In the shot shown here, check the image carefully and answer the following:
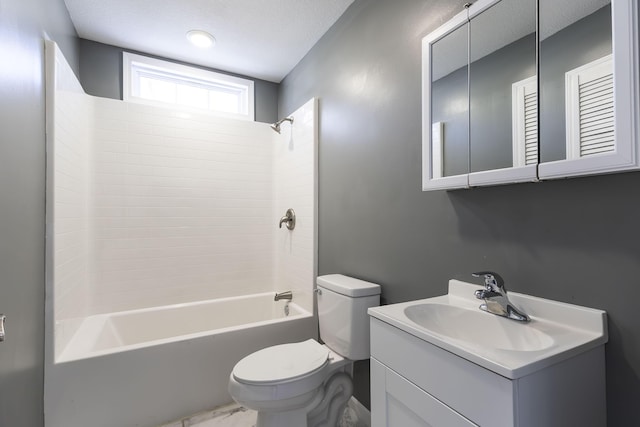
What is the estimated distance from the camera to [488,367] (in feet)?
2.27

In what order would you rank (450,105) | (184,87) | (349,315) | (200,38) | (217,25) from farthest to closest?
1. (184,87)
2. (200,38)
3. (217,25)
4. (349,315)
5. (450,105)

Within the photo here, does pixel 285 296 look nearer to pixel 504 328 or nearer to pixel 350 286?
pixel 350 286

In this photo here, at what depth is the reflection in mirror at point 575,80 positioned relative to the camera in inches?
30.4

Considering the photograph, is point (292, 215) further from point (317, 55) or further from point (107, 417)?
point (107, 417)

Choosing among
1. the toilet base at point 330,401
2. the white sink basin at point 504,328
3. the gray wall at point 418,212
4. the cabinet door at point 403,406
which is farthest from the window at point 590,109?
the toilet base at point 330,401

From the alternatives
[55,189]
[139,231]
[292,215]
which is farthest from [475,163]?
[139,231]

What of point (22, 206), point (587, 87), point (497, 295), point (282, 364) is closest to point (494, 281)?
point (497, 295)

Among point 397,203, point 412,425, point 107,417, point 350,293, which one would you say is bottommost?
point 107,417

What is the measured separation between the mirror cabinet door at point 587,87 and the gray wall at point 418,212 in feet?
0.31

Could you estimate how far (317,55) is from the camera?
230 cm

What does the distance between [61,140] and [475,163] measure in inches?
83.4

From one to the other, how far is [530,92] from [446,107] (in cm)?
32

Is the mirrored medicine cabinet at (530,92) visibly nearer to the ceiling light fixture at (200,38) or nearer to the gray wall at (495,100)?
the gray wall at (495,100)

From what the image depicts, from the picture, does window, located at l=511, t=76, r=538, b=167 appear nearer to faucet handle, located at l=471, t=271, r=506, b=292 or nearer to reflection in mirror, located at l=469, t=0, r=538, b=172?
reflection in mirror, located at l=469, t=0, r=538, b=172
